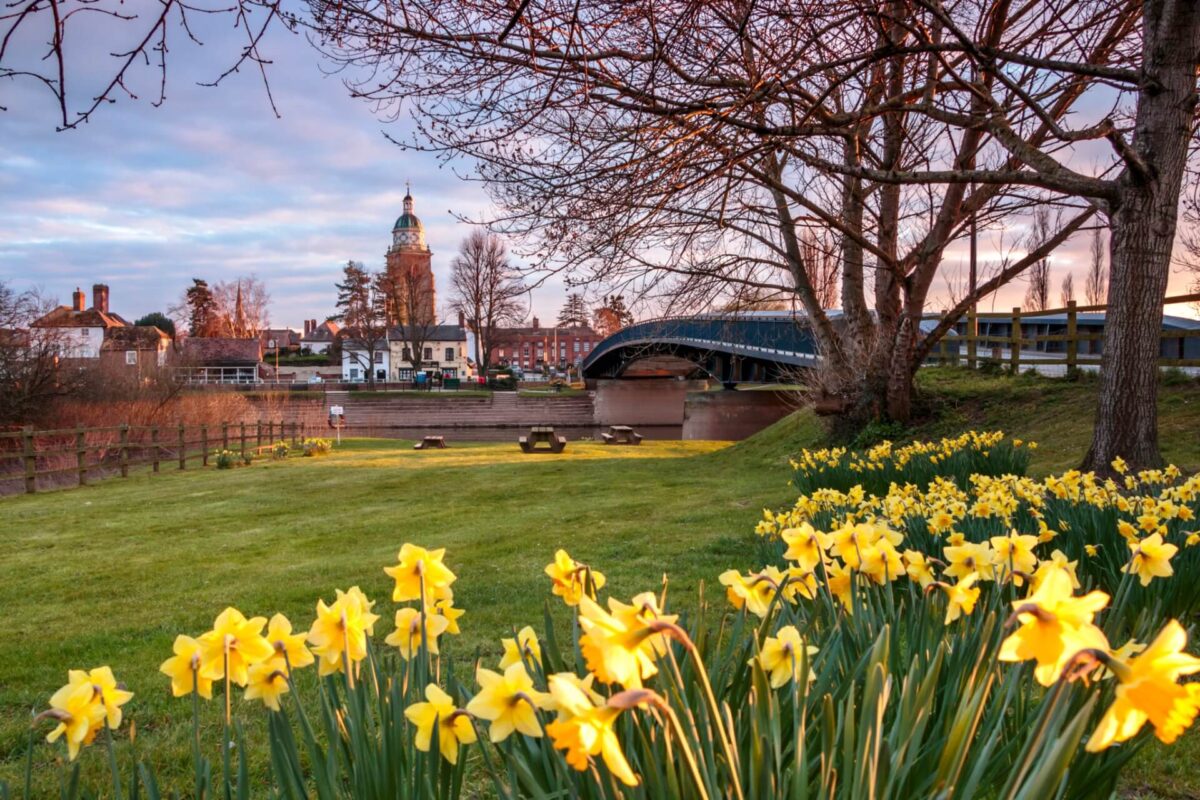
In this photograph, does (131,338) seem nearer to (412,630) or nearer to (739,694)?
(412,630)

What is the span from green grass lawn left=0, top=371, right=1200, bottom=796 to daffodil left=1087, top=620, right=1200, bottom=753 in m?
1.79

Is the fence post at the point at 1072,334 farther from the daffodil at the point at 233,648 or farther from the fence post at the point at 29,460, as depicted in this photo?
the fence post at the point at 29,460

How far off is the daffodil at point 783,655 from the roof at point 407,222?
104m

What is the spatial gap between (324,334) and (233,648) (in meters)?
111

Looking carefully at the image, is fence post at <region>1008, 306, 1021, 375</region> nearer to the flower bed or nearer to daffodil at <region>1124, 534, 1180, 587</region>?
the flower bed

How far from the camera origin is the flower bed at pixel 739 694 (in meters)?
0.97

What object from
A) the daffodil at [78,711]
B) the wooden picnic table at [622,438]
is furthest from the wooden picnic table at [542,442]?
the daffodil at [78,711]

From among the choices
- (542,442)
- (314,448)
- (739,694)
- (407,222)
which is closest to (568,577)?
(739,694)

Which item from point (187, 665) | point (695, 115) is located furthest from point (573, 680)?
point (695, 115)

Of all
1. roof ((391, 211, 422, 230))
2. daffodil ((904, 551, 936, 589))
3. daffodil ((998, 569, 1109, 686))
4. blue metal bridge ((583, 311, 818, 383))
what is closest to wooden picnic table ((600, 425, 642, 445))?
blue metal bridge ((583, 311, 818, 383))

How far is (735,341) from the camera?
23844 millimetres

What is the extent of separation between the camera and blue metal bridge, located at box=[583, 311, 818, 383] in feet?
50.9

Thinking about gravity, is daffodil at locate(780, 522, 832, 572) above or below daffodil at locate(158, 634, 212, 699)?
above

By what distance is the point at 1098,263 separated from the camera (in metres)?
33.7
